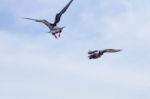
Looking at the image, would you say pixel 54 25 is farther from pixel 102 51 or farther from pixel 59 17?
pixel 102 51

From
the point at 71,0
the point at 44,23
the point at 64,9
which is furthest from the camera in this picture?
the point at 44,23

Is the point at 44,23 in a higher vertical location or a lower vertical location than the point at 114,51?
higher

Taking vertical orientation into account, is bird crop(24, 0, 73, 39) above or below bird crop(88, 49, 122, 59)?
above

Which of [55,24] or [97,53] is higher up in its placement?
[55,24]

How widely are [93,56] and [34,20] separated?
8933mm

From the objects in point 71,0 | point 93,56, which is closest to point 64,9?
point 71,0

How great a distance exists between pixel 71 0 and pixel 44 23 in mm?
7512

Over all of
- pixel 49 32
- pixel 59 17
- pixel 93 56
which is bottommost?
pixel 93 56

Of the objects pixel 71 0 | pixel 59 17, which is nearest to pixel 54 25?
pixel 59 17

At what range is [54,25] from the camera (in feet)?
158

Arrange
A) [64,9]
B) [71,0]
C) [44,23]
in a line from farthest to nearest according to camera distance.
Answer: [44,23] < [64,9] < [71,0]

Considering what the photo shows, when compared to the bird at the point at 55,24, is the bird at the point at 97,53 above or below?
below

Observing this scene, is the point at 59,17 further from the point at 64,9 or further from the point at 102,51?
the point at 102,51

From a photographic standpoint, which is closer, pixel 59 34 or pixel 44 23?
pixel 59 34
